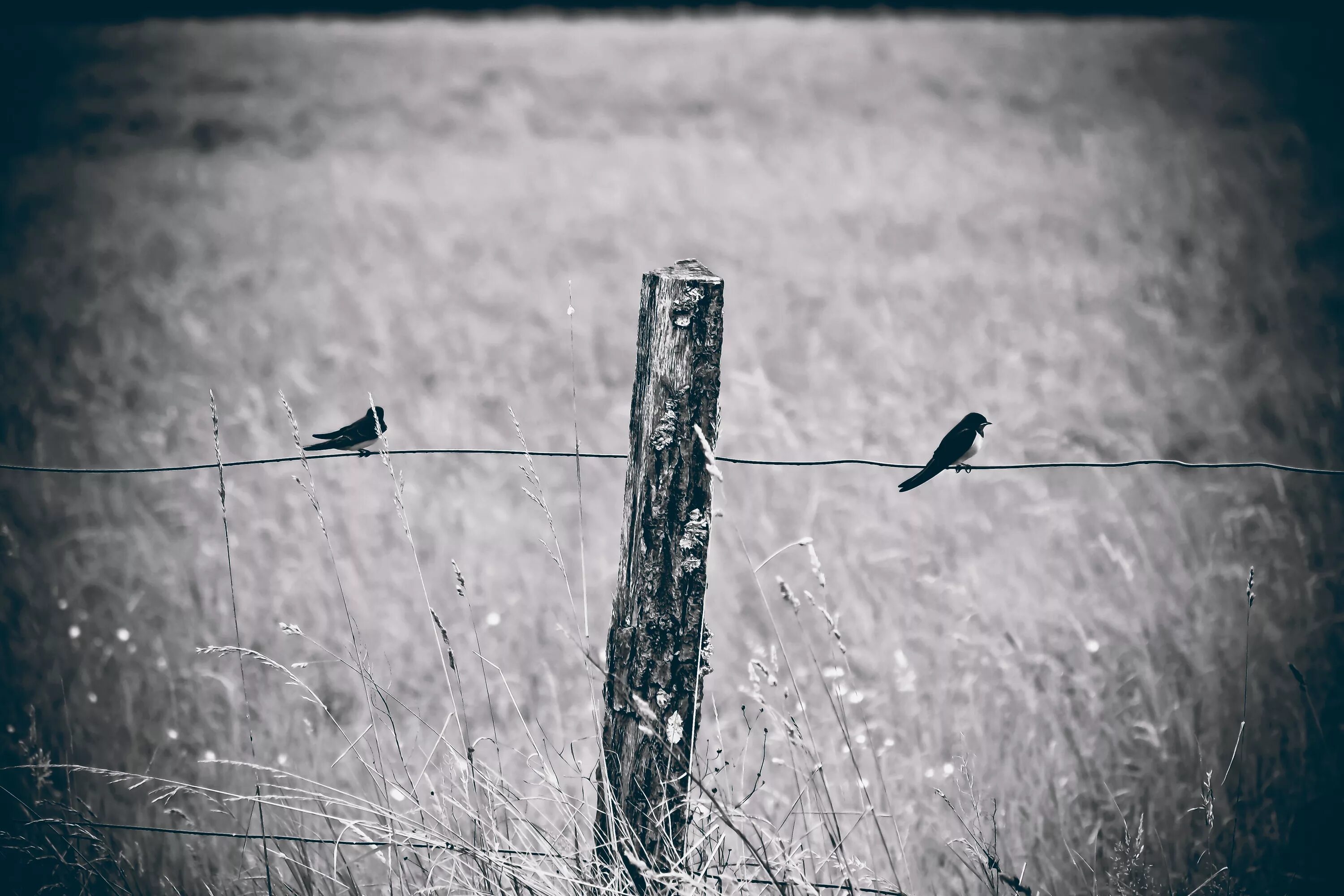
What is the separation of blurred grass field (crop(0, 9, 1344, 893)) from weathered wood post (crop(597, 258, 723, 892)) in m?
0.18

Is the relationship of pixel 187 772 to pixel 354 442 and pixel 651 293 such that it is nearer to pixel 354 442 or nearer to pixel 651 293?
pixel 354 442

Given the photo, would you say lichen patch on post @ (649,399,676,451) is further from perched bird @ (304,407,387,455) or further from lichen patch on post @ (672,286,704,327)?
perched bird @ (304,407,387,455)

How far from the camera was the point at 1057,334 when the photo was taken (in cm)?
708

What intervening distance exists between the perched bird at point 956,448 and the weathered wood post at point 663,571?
58cm

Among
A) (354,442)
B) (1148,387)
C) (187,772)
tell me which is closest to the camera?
(354,442)

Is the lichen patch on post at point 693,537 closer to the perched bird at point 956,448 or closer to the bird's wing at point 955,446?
the perched bird at point 956,448

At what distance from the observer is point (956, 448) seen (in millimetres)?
2037

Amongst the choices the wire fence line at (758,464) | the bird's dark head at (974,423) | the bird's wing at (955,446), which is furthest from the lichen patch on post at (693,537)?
the bird's dark head at (974,423)

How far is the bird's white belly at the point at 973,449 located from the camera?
206 cm

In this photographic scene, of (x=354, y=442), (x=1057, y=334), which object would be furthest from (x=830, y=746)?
(x=1057, y=334)

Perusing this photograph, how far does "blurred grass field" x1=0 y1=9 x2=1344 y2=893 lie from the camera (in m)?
2.95

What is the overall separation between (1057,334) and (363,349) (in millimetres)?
5906

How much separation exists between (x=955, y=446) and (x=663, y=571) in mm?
827

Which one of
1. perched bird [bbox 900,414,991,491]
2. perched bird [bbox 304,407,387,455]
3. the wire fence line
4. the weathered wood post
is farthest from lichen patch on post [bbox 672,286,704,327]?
perched bird [bbox 304,407,387,455]
